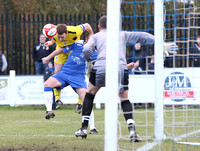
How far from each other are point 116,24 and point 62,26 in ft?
9.90

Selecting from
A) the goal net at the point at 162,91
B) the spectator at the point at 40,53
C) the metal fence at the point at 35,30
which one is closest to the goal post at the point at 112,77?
the goal net at the point at 162,91

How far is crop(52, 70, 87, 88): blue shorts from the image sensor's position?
8.59 meters

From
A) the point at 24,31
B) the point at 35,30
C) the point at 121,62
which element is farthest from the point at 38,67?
the point at 121,62

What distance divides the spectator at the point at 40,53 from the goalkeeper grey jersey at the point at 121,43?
866 cm

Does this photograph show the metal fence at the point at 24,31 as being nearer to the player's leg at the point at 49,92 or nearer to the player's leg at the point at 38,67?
the player's leg at the point at 38,67

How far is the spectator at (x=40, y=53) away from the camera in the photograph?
15680 millimetres

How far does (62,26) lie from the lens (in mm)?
8227

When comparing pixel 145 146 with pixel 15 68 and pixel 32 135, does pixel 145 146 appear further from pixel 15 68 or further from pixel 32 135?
pixel 15 68

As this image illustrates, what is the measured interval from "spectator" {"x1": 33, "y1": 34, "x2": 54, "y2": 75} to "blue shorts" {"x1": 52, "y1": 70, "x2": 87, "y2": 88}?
684cm

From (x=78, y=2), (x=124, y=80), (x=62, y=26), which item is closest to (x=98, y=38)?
(x=124, y=80)

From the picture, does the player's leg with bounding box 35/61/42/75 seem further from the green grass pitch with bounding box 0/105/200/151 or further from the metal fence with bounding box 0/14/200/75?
the green grass pitch with bounding box 0/105/200/151

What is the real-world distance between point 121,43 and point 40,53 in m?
9.54

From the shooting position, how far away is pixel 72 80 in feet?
28.3

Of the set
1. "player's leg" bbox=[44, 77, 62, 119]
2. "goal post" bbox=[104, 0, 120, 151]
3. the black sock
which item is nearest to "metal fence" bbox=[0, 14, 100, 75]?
"player's leg" bbox=[44, 77, 62, 119]
